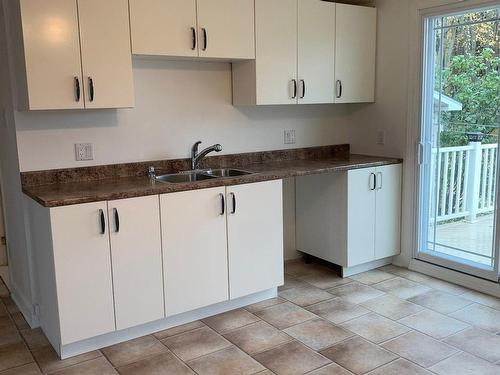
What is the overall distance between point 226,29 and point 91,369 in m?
2.23

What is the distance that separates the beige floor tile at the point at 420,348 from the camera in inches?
102

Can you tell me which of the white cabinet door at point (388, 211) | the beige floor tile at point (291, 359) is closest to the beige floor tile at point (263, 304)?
the beige floor tile at point (291, 359)

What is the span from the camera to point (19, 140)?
2.92 meters

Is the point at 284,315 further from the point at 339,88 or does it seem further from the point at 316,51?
the point at 316,51

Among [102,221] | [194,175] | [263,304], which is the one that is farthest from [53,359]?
[194,175]

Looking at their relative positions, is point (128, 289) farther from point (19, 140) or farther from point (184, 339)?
point (19, 140)

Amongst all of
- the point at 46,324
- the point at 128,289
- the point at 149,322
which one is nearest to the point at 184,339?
the point at 149,322

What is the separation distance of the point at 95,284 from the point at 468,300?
97.3 inches

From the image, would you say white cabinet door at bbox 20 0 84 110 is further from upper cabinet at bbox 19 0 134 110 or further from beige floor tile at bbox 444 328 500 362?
beige floor tile at bbox 444 328 500 362

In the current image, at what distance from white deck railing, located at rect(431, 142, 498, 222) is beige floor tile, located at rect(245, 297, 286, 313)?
145 cm

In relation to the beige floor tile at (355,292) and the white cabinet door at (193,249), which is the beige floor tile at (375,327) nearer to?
the beige floor tile at (355,292)

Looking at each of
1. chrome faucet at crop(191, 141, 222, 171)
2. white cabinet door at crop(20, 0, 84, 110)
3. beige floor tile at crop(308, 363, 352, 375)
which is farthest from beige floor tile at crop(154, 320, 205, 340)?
white cabinet door at crop(20, 0, 84, 110)

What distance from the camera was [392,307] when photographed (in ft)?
10.7

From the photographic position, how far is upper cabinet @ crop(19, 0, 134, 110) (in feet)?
8.50
